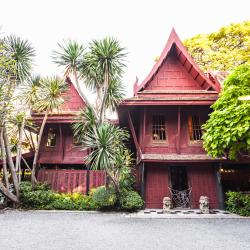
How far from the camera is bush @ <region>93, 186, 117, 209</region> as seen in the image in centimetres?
865

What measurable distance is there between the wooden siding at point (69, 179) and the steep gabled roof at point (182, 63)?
5298 millimetres

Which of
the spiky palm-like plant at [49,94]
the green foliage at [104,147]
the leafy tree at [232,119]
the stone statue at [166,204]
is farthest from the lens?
the spiky palm-like plant at [49,94]

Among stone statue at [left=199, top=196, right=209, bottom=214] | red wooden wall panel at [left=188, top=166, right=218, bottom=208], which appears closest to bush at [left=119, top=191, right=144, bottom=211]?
stone statue at [left=199, top=196, right=209, bottom=214]

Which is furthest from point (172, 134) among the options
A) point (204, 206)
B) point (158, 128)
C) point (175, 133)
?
point (204, 206)

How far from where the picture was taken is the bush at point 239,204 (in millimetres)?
8092

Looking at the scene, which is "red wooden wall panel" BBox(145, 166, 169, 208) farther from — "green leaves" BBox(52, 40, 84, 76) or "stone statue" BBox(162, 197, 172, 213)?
"green leaves" BBox(52, 40, 84, 76)

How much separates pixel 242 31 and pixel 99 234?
709 inches

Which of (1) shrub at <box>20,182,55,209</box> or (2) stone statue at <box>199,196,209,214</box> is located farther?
(1) shrub at <box>20,182,55,209</box>

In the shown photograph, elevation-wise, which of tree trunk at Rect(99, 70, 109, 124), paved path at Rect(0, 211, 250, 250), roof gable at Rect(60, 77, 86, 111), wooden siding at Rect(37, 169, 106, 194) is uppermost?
roof gable at Rect(60, 77, 86, 111)

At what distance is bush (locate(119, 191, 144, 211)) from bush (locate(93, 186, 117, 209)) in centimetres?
36

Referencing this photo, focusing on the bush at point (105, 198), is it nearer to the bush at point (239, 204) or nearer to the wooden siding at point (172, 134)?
the wooden siding at point (172, 134)

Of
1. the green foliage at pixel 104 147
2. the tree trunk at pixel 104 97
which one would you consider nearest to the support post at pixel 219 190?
the green foliage at pixel 104 147

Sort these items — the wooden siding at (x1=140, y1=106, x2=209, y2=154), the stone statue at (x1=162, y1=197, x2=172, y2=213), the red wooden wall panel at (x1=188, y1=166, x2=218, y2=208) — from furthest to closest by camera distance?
the wooden siding at (x1=140, y1=106, x2=209, y2=154) → the red wooden wall panel at (x1=188, y1=166, x2=218, y2=208) → the stone statue at (x1=162, y1=197, x2=172, y2=213)

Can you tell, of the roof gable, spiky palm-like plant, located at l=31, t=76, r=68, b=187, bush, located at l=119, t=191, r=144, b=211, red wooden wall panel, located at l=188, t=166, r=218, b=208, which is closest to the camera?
bush, located at l=119, t=191, r=144, b=211
